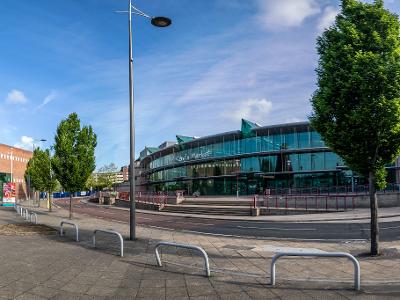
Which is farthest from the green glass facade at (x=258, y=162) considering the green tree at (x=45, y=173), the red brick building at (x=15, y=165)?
the red brick building at (x=15, y=165)

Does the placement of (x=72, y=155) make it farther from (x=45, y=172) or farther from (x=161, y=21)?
(x=161, y=21)

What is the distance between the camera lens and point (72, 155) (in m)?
29.4

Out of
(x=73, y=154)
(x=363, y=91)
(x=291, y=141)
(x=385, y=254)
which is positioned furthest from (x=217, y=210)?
(x=291, y=141)

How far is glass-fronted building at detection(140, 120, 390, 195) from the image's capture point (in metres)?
52.4

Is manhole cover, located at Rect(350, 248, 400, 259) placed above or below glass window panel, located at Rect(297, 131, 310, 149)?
below

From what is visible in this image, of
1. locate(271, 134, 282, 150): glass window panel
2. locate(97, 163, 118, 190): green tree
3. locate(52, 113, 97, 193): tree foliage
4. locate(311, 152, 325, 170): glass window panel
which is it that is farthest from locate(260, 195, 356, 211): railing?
locate(97, 163, 118, 190): green tree

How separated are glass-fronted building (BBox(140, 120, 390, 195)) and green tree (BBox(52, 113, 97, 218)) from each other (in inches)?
1004

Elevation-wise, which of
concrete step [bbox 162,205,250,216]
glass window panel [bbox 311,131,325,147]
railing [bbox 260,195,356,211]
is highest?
glass window panel [bbox 311,131,325,147]

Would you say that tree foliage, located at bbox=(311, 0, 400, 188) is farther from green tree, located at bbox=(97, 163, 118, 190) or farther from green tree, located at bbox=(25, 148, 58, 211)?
green tree, located at bbox=(97, 163, 118, 190)

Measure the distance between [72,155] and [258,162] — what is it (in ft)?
109

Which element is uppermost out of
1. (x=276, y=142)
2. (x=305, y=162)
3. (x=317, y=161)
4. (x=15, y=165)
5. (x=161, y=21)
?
(x=161, y=21)

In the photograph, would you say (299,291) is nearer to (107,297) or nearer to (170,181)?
(107,297)

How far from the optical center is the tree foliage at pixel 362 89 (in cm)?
1071

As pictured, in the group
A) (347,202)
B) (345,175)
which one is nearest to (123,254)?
(347,202)
